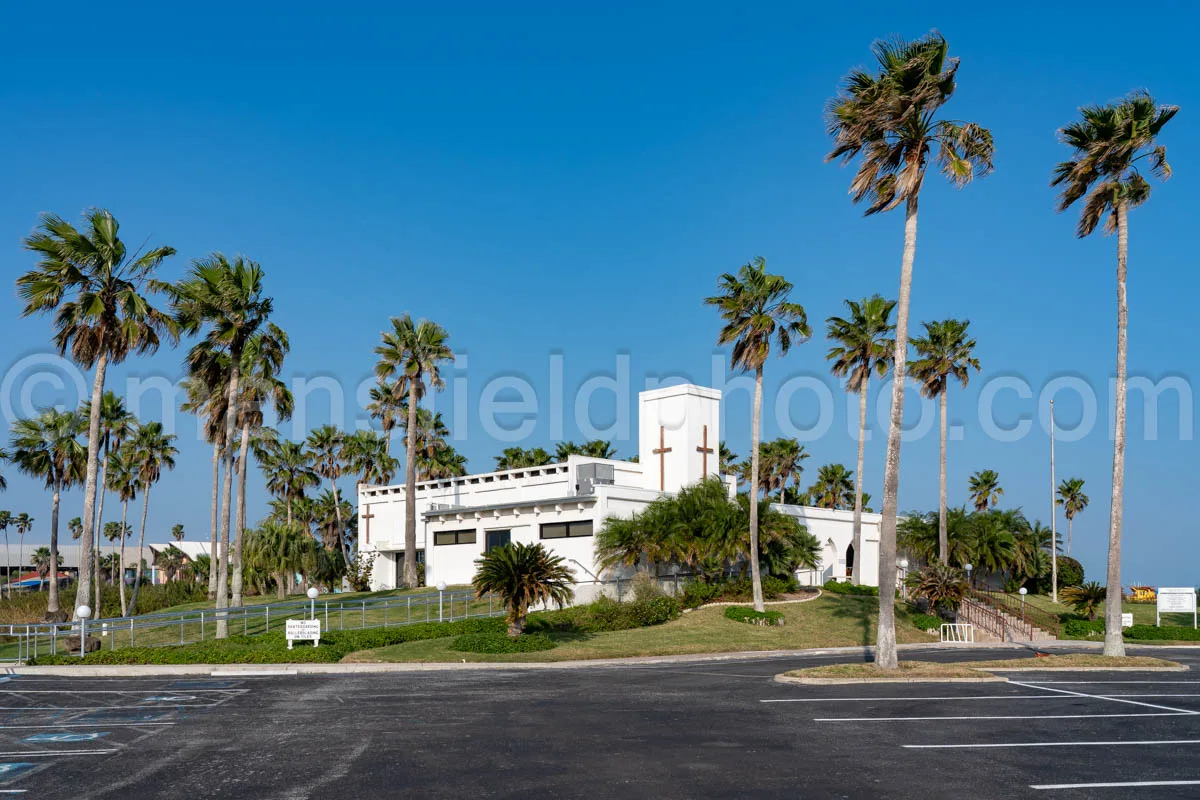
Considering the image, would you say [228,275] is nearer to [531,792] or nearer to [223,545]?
[223,545]

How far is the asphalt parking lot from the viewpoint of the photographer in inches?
414

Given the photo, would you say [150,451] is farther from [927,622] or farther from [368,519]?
[927,622]

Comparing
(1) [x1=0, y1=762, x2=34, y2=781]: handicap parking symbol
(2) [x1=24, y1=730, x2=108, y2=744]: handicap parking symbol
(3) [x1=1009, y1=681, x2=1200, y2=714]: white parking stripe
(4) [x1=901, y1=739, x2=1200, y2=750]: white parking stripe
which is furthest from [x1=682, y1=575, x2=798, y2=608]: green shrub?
(1) [x1=0, y1=762, x2=34, y2=781]: handicap parking symbol

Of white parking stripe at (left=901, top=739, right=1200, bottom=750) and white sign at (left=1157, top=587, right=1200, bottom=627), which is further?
white sign at (left=1157, top=587, right=1200, bottom=627)

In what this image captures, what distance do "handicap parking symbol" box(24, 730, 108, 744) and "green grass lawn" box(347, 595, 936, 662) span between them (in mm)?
12589

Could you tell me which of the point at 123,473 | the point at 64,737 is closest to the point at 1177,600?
the point at 64,737

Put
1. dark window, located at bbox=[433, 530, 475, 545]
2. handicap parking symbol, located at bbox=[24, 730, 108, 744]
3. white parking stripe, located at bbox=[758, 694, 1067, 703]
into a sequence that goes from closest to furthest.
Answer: handicap parking symbol, located at bbox=[24, 730, 108, 744] → white parking stripe, located at bbox=[758, 694, 1067, 703] → dark window, located at bbox=[433, 530, 475, 545]

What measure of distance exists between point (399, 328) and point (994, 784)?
44822 millimetres

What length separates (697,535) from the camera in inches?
1710

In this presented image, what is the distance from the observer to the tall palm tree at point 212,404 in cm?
3811

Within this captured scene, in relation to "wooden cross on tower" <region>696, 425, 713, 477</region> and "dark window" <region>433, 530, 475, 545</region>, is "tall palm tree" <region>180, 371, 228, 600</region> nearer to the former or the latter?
"dark window" <region>433, 530, 475, 545</region>

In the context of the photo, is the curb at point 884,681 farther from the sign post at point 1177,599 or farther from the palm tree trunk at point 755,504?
the sign post at point 1177,599

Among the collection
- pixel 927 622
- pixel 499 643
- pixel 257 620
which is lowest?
pixel 927 622

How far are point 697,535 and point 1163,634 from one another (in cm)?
1993
